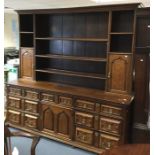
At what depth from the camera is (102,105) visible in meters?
2.84

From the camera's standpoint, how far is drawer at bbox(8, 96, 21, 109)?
359 centimetres

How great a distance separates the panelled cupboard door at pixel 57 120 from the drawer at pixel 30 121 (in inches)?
6.1

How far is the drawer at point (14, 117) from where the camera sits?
3637mm

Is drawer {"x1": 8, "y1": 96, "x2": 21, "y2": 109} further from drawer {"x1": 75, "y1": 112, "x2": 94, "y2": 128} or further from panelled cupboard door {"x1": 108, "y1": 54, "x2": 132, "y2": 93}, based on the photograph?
panelled cupboard door {"x1": 108, "y1": 54, "x2": 132, "y2": 93}

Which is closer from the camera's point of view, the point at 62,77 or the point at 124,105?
the point at 124,105

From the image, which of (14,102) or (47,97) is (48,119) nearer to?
(47,97)

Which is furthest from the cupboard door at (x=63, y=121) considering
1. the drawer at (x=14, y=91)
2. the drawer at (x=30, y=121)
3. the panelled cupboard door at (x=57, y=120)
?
the drawer at (x=14, y=91)

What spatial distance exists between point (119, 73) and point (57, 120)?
118cm

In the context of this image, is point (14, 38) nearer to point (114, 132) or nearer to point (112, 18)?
point (112, 18)

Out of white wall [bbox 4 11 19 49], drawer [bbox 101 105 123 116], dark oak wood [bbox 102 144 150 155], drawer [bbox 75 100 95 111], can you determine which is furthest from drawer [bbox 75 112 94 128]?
white wall [bbox 4 11 19 49]

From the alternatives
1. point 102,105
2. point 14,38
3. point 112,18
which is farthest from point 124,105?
point 14,38

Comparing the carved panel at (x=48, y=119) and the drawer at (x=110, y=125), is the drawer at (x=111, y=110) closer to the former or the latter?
the drawer at (x=110, y=125)

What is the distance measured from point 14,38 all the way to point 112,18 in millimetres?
4653

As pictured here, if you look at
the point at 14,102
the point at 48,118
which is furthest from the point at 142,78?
the point at 14,102
